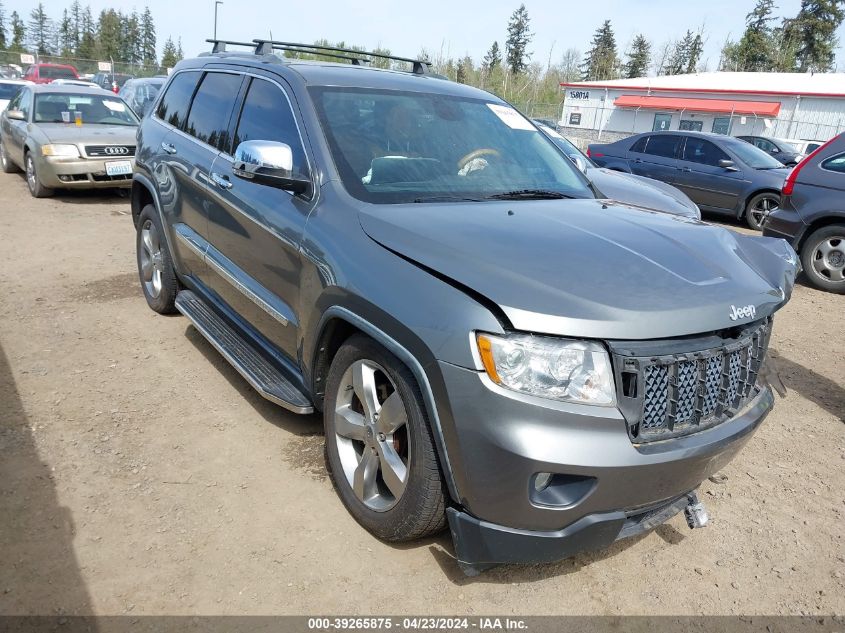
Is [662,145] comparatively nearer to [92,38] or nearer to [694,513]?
[694,513]

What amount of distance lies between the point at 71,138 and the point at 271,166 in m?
7.98

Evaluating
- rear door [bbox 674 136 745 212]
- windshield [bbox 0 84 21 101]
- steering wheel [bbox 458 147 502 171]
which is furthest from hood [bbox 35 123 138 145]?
rear door [bbox 674 136 745 212]

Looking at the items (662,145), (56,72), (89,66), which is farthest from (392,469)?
(89,66)

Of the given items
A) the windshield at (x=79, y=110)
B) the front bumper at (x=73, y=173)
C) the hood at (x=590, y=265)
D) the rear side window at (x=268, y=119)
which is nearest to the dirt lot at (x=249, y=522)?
the hood at (x=590, y=265)

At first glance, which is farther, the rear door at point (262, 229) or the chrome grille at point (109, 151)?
the chrome grille at point (109, 151)

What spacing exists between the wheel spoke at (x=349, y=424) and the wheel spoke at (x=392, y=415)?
159mm

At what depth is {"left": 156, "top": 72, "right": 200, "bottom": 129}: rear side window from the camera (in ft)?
15.1

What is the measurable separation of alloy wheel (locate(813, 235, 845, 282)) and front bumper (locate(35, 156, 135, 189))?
901cm

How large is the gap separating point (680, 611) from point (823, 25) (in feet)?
231

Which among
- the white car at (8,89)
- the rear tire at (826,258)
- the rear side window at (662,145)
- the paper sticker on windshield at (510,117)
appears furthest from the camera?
the white car at (8,89)

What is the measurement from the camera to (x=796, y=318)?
6383 mm

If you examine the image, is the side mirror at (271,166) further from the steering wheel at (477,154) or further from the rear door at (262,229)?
the steering wheel at (477,154)

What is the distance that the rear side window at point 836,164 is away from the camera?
24.6 ft

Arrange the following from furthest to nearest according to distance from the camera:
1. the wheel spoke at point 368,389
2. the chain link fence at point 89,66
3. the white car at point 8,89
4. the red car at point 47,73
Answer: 1. the chain link fence at point 89,66
2. the red car at point 47,73
3. the white car at point 8,89
4. the wheel spoke at point 368,389
